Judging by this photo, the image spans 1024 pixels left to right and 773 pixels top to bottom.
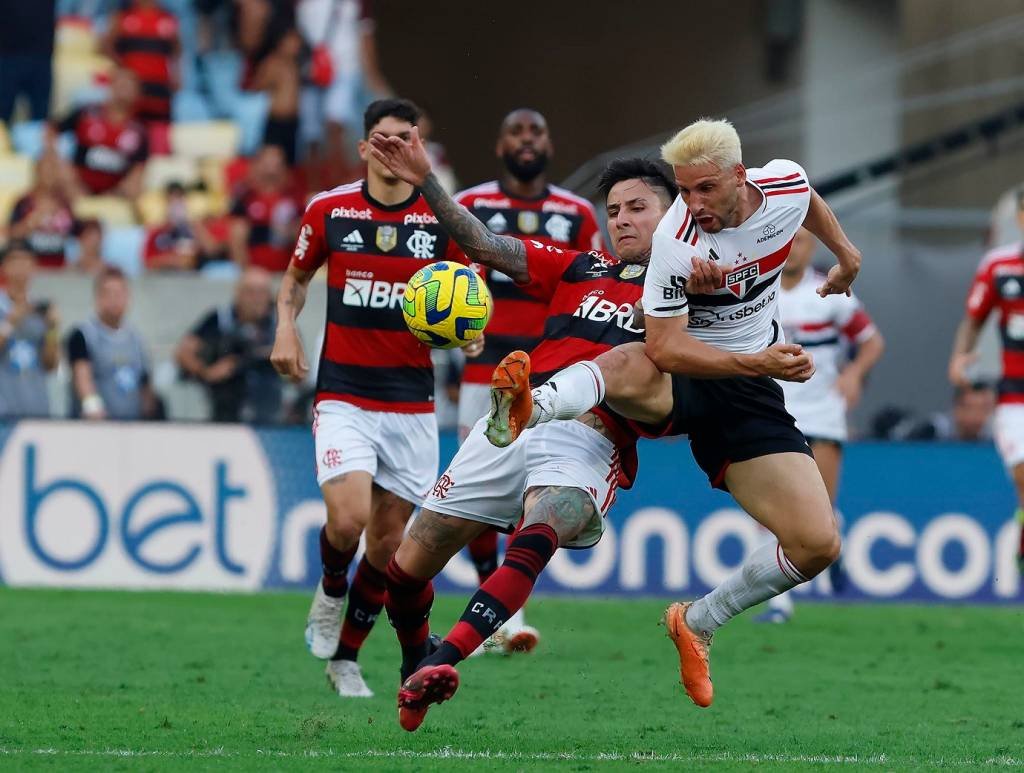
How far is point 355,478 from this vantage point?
7547mm

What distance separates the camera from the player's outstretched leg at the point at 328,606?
25.2ft

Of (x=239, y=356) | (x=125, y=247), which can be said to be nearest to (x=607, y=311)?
(x=239, y=356)

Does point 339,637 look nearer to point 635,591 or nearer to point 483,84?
point 635,591

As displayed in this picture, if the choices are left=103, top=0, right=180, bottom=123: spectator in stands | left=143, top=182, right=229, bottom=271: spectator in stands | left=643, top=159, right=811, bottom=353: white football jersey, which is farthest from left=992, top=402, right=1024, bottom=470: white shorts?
left=103, top=0, right=180, bottom=123: spectator in stands

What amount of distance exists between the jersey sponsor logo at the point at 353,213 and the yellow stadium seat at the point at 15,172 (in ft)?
31.4

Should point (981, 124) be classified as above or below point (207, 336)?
above

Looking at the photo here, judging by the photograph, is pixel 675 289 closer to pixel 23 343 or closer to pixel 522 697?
pixel 522 697

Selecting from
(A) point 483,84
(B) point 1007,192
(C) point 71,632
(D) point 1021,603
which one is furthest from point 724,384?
(A) point 483,84

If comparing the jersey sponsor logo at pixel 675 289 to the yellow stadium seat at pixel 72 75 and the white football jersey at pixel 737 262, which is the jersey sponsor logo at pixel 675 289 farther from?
the yellow stadium seat at pixel 72 75

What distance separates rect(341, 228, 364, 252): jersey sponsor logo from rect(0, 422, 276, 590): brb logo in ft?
15.4

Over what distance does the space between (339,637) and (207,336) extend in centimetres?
609

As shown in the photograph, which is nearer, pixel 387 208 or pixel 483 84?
pixel 387 208

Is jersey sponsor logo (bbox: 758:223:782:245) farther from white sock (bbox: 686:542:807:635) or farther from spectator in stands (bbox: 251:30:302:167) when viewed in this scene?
spectator in stands (bbox: 251:30:302:167)

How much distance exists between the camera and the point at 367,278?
778 centimetres
